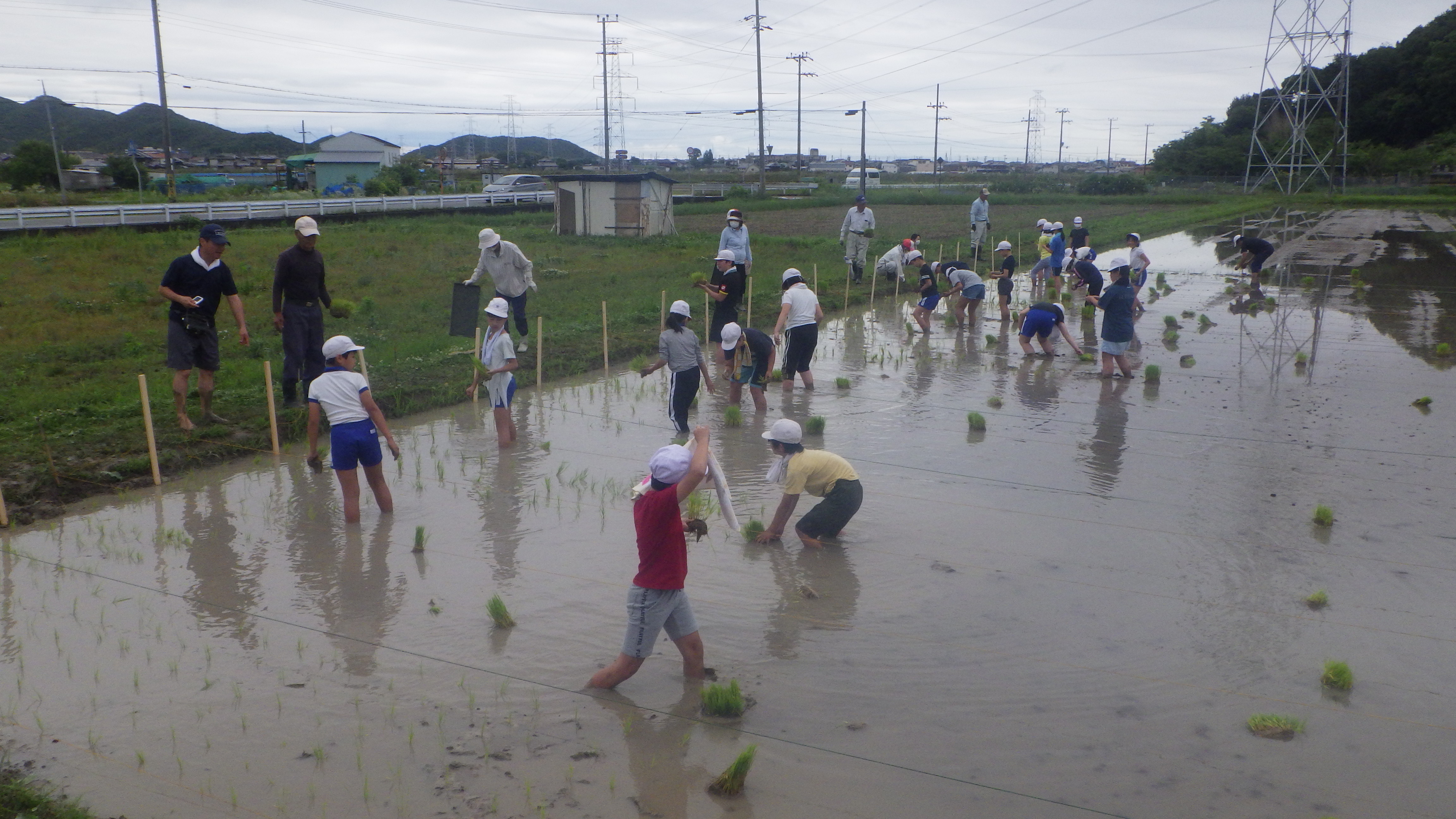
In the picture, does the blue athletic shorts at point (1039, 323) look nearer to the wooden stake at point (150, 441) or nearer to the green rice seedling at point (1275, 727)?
the green rice seedling at point (1275, 727)

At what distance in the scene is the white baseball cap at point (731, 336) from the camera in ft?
34.4

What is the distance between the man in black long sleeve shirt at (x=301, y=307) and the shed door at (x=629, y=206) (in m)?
22.8

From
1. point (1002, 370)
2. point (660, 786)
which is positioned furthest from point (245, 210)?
point (660, 786)

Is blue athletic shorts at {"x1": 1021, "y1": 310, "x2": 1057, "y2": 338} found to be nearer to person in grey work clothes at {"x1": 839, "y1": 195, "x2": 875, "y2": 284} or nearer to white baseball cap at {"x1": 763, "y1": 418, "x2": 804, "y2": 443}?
person in grey work clothes at {"x1": 839, "y1": 195, "x2": 875, "y2": 284}

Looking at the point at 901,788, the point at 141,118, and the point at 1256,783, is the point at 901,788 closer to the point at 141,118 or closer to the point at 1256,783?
the point at 1256,783

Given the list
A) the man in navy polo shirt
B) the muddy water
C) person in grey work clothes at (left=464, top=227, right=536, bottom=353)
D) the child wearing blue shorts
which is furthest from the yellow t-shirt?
person in grey work clothes at (left=464, top=227, right=536, bottom=353)

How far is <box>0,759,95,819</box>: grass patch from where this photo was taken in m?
3.98

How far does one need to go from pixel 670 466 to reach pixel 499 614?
1.65 meters

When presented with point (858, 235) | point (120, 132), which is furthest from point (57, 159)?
point (120, 132)

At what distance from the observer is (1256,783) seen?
4383 millimetres

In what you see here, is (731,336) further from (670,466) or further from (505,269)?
(670,466)

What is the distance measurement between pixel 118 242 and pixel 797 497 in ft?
79.8

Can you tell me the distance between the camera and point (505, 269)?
41.1 feet

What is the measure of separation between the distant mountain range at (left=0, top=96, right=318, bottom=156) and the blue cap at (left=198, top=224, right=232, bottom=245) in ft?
417
